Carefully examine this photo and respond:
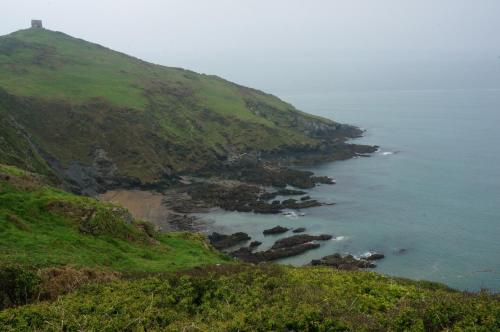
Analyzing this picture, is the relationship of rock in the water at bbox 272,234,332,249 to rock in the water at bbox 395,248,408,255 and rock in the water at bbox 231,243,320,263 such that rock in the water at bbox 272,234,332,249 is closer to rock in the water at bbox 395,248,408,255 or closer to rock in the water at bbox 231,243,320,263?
rock in the water at bbox 231,243,320,263

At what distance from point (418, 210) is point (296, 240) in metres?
22.3

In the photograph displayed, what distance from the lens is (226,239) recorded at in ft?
197

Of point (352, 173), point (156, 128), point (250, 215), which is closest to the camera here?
point (250, 215)

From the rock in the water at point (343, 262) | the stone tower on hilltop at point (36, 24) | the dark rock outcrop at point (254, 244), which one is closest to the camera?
the rock in the water at point (343, 262)

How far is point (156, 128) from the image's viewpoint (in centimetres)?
10112

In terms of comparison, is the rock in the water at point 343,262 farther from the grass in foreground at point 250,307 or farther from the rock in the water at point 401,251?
the grass in foreground at point 250,307

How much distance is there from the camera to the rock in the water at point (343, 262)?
5011 centimetres

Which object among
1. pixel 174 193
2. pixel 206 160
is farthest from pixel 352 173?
pixel 174 193

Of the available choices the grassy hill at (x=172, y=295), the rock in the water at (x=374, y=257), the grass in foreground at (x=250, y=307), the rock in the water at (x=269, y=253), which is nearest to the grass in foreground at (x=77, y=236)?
the grassy hill at (x=172, y=295)

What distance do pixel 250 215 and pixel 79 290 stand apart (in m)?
51.1

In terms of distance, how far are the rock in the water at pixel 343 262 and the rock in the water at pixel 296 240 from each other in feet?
18.5

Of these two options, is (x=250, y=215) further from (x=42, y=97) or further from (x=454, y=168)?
(x=42, y=97)

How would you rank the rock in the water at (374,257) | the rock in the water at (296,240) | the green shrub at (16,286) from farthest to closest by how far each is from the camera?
the rock in the water at (296,240), the rock in the water at (374,257), the green shrub at (16,286)

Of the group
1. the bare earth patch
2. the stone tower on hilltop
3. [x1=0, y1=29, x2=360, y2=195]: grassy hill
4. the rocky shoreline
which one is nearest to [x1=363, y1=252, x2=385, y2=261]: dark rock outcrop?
the rocky shoreline
